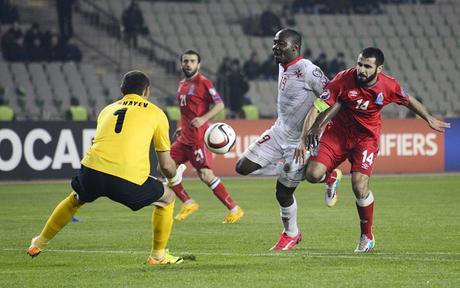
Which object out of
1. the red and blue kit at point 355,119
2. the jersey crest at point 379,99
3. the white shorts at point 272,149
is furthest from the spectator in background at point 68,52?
the jersey crest at point 379,99

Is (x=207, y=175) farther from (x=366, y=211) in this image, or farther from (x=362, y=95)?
(x=362, y=95)

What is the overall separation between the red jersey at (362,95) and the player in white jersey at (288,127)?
49 centimetres

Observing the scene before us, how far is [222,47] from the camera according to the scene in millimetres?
37281

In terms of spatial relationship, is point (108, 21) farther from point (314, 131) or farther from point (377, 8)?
point (314, 131)

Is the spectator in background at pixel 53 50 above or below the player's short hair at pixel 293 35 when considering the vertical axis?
below

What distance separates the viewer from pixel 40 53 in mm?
32125

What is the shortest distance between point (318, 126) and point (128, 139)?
7.67 feet

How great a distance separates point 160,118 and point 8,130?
15.8 metres

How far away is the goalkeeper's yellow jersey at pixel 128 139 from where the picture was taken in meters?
10.3

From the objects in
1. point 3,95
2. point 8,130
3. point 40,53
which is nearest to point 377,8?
point 40,53

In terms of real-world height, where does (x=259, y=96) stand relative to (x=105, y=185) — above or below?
below

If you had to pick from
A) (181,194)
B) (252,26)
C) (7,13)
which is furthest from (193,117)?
(252,26)

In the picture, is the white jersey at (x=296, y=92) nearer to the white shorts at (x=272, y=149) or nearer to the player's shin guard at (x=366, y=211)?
→ the white shorts at (x=272, y=149)

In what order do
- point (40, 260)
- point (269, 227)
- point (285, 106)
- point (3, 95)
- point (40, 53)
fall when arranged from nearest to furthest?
point (40, 260) → point (285, 106) → point (269, 227) → point (3, 95) → point (40, 53)
